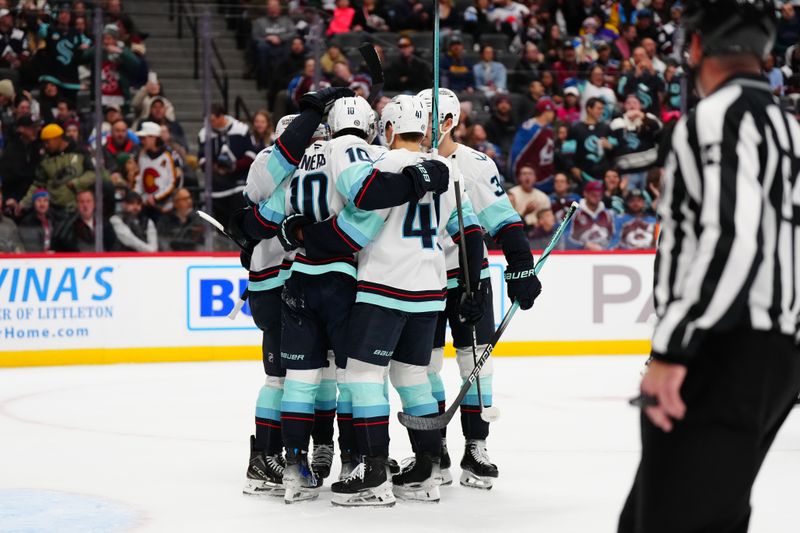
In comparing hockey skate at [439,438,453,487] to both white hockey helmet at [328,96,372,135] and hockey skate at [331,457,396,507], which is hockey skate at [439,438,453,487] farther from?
white hockey helmet at [328,96,372,135]

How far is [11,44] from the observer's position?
28.0 ft

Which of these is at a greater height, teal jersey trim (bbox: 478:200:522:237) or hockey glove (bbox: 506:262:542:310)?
teal jersey trim (bbox: 478:200:522:237)

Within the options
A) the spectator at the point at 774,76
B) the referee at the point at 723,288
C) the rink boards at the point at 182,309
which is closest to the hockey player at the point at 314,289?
the referee at the point at 723,288

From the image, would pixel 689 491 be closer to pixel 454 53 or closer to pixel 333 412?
pixel 333 412

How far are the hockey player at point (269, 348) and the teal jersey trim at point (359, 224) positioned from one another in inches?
15.9

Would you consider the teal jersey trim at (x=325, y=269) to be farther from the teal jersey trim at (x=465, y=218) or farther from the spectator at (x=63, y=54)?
the spectator at (x=63, y=54)

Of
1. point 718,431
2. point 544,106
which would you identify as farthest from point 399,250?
point 544,106

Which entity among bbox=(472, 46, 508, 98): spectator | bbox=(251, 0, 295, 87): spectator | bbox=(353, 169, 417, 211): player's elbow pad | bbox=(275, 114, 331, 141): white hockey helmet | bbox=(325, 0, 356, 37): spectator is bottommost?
bbox=(353, 169, 417, 211): player's elbow pad

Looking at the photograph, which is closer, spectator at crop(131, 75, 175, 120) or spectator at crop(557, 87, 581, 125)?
spectator at crop(131, 75, 175, 120)

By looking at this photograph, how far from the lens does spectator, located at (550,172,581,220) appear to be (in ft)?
29.6

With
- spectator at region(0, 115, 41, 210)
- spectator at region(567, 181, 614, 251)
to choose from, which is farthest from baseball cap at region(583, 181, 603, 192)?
spectator at region(0, 115, 41, 210)

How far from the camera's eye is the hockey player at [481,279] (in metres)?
4.31

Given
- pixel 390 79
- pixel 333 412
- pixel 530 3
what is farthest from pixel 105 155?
pixel 530 3

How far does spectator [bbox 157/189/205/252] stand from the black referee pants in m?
6.52
